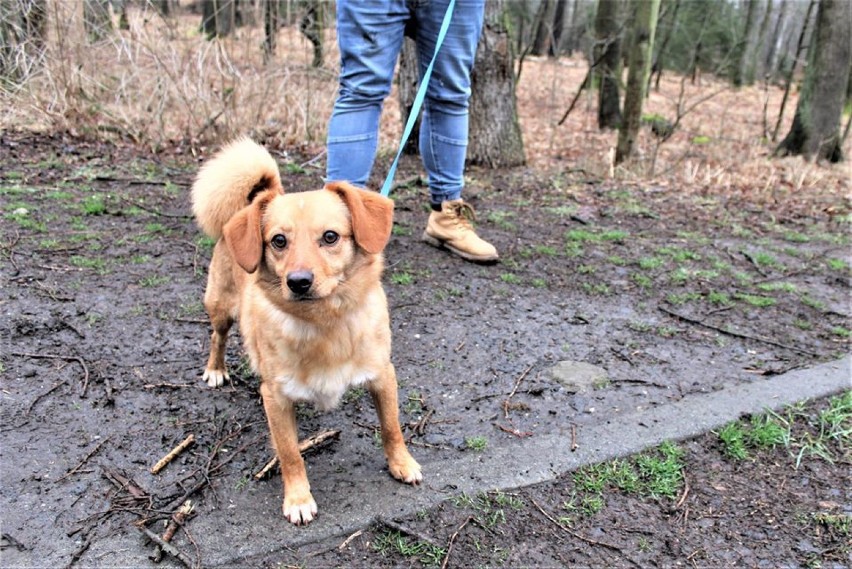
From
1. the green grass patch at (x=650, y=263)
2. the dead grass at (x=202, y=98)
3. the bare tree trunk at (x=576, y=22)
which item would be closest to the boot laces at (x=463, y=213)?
the green grass patch at (x=650, y=263)

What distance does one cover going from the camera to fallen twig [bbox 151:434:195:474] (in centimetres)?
220

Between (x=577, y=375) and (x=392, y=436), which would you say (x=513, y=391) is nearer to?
(x=577, y=375)

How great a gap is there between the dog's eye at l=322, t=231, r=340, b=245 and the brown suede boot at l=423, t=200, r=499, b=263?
2.03 m

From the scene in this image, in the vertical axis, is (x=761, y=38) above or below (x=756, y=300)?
above

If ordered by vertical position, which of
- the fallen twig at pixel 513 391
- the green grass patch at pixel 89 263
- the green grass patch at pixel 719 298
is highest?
the green grass patch at pixel 719 298

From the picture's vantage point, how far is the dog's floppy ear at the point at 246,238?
2.03 m

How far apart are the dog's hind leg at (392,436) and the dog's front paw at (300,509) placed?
331mm

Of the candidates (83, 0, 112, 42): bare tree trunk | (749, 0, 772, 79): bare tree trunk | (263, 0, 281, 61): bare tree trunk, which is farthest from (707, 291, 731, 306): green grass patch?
(749, 0, 772, 79): bare tree trunk

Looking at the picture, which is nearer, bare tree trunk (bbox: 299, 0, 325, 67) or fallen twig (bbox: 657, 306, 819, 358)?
fallen twig (bbox: 657, 306, 819, 358)

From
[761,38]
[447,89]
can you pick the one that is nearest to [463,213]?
[447,89]

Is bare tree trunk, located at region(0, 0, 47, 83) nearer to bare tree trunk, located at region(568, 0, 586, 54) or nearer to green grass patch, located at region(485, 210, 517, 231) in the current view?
green grass patch, located at region(485, 210, 517, 231)

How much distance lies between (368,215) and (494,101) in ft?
14.3

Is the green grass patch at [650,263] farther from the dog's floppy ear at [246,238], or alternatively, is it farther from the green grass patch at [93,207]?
the green grass patch at [93,207]

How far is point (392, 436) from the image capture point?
2.22 m
